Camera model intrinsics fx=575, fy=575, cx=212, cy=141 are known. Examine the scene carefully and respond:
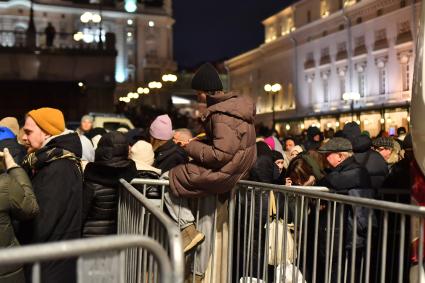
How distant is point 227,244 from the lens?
18.0ft

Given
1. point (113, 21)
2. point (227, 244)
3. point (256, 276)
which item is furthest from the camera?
point (113, 21)

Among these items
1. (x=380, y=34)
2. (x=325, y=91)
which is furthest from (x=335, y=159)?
(x=325, y=91)

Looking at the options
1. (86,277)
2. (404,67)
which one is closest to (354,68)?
(404,67)

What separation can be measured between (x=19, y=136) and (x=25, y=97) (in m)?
23.4

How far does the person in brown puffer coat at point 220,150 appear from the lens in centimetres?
481

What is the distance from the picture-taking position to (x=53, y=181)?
14.7 ft

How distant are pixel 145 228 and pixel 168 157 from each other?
9.91 feet

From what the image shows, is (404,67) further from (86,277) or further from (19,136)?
(86,277)

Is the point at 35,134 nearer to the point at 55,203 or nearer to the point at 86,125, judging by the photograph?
the point at 55,203

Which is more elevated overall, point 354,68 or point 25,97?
point 354,68

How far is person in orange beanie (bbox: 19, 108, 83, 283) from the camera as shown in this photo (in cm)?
446

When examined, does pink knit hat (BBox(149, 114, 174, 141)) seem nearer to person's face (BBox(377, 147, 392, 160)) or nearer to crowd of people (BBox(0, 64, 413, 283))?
crowd of people (BBox(0, 64, 413, 283))

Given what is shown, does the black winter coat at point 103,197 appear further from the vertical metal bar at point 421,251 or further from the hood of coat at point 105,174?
the vertical metal bar at point 421,251

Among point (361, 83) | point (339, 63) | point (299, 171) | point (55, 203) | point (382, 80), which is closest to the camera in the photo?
point (55, 203)
